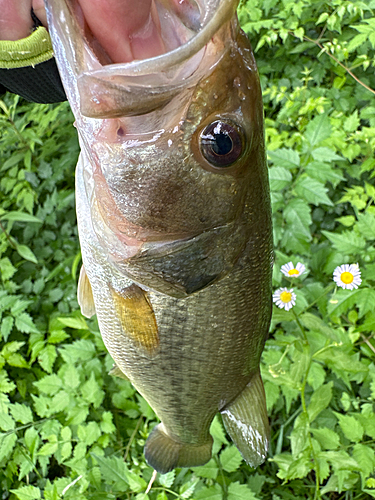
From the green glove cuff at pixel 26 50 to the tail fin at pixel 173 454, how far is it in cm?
114

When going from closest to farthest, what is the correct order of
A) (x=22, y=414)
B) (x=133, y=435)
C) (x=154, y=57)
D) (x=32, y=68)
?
(x=154, y=57)
(x=32, y=68)
(x=22, y=414)
(x=133, y=435)

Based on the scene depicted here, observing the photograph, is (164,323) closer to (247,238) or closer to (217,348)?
(217,348)

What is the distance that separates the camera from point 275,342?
150cm

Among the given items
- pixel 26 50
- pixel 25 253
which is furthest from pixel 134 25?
pixel 25 253

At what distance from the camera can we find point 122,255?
86cm

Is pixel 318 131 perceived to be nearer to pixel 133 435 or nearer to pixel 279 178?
pixel 279 178

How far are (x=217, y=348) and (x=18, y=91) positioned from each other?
93 cm

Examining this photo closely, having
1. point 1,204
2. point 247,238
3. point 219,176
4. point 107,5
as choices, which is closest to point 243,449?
point 247,238

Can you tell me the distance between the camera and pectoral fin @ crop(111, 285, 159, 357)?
0.96 metres

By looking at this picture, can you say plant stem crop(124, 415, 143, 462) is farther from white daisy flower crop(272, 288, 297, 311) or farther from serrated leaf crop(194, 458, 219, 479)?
white daisy flower crop(272, 288, 297, 311)

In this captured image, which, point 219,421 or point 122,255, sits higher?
point 122,255

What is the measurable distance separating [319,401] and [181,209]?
41.7 inches

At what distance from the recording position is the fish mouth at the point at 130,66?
0.61 m

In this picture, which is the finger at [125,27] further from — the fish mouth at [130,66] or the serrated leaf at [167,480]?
the serrated leaf at [167,480]
